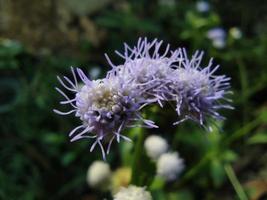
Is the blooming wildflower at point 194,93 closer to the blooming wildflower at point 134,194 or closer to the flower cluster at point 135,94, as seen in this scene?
the flower cluster at point 135,94

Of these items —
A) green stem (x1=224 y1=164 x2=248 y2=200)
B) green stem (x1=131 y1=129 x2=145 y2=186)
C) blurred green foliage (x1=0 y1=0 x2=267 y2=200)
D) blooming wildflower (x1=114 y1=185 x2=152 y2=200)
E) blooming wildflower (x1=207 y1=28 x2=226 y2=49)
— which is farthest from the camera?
blooming wildflower (x1=207 y1=28 x2=226 y2=49)

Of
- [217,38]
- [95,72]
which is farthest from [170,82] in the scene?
[217,38]

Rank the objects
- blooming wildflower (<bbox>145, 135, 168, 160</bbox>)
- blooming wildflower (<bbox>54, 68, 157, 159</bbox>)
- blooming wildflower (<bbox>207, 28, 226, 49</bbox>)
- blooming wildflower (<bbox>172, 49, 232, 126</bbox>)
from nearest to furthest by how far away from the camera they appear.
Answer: blooming wildflower (<bbox>54, 68, 157, 159</bbox>)
blooming wildflower (<bbox>172, 49, 232, 126</bbox>)
blooming wildflower (<bbox>145, 135, 168, 160</bbox>)
blooming wildflower (<bbox>207, 28, 226, 49</bbox>)

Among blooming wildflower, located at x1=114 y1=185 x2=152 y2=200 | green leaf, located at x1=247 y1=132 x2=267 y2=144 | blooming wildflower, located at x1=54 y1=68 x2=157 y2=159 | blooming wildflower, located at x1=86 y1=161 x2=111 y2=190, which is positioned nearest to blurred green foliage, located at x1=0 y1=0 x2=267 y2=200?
green leaf, located at x1=247 y1=132 x2=267 y2=144

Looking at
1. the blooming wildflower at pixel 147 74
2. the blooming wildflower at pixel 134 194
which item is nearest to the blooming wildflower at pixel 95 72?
the blooming wildflower at pixel 134 194

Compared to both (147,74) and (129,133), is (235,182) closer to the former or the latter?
(129,133)

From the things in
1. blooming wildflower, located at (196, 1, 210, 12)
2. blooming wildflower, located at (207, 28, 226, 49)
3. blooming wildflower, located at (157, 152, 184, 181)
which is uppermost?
blooming wildflower, located at (196, 1, 210, 12)

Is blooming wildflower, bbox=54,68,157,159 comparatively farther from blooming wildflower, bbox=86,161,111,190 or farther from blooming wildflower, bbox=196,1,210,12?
blooming wildflower, bbox=196,1,210,12

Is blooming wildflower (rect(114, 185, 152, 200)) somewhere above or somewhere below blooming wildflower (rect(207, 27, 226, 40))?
below
